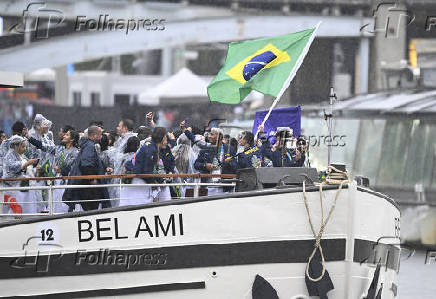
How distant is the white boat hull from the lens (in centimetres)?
1241

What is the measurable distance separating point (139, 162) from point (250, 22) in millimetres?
22945

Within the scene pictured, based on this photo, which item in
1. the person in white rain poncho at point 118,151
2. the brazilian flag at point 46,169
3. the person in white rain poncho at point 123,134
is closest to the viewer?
the person in white rain poncho at point 118,151

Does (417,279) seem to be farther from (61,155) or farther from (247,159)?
(61,155)

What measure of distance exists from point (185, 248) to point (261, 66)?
3156 millimetres

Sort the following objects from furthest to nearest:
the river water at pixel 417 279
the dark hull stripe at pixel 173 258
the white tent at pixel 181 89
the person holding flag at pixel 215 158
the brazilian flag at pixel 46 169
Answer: the white tent at pixel 181 89 → the river water at pixel 417 279 → the brazilian flag at pixel 46 169 → the person holding flag at pixel 215 158 → the dark hull stripe at pixel 173 258

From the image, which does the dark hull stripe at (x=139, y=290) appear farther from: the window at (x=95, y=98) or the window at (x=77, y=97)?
the window at (x=77, y=97)

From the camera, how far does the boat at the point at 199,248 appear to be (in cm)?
1241

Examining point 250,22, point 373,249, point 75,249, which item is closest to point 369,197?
point 373,249

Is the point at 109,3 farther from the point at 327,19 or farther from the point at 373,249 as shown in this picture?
the point at 373,249

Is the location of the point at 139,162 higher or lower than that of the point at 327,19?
lower

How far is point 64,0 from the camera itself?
1523 inches

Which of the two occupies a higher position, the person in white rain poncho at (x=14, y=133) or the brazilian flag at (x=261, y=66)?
the brazilian flag at (x=261, y=66)

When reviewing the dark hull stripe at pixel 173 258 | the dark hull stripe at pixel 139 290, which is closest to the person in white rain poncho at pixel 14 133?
the dark hull stripe at pixel 173 258

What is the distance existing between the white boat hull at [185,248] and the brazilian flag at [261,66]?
209 cm
